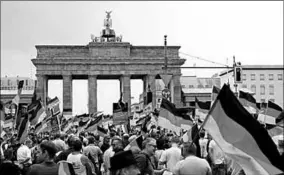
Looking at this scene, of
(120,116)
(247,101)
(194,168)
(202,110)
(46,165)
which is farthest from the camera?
(120,116)

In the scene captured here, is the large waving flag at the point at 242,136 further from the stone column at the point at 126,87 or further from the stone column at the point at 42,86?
the stone column at the point at 42,86

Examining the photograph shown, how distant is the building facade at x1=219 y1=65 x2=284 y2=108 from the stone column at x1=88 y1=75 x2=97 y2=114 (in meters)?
37.6

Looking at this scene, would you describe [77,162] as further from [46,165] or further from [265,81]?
[265,81]

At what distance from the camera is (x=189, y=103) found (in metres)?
93.6

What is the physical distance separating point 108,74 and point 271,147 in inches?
2954

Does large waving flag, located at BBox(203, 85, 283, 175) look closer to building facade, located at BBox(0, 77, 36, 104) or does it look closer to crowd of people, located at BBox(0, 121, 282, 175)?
crowd of people, located at BBox(0, 121, 282, 175)

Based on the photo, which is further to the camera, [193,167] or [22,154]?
[22,154]

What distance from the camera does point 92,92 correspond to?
79.7 metres

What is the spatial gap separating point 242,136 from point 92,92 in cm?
7443

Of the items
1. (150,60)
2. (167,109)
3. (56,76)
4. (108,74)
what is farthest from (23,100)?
(167,109)

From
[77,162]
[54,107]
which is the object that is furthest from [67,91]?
[77,162]

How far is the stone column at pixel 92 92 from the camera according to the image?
78812mm

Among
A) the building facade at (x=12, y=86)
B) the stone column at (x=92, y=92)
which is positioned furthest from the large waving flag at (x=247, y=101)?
the building facade at (x=12, y=86)

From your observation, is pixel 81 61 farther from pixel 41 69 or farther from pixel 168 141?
pixel 168 141
